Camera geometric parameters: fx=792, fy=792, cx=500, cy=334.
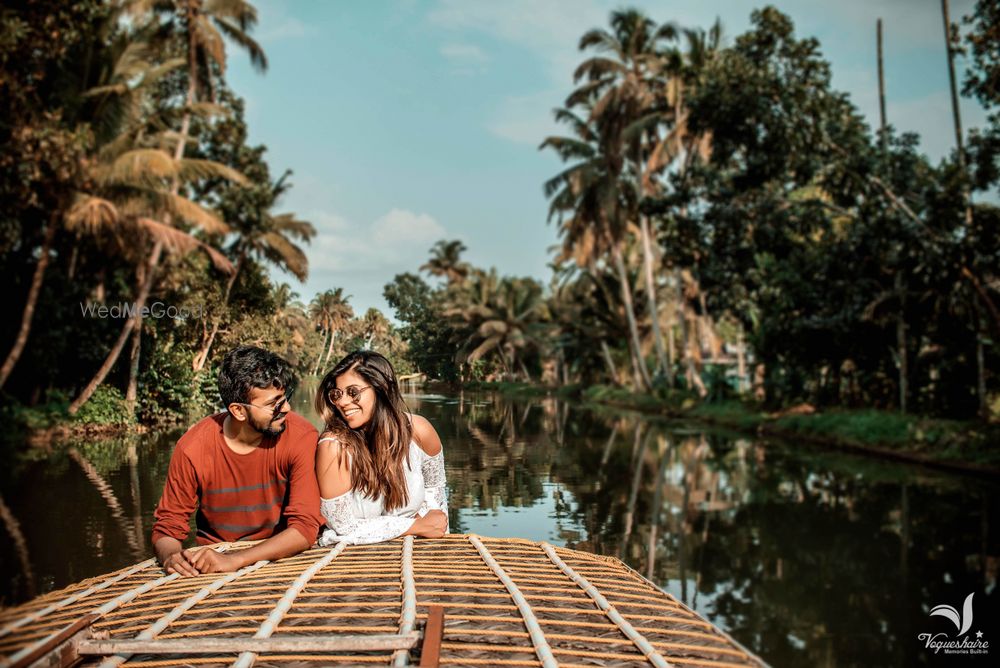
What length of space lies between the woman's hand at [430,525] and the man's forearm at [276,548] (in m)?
0.41

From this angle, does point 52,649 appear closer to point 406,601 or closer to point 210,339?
point 406,601

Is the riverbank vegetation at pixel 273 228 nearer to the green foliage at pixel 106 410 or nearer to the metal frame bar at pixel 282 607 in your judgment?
the green foliage at pixel 106 410

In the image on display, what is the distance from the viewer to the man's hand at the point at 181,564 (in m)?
2.28

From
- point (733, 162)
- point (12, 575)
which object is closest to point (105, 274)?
point (12, 575)

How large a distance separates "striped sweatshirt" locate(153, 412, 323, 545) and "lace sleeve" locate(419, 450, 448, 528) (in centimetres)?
38

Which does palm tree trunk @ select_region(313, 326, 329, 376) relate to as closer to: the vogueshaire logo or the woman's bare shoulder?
the woman's bare shoulder

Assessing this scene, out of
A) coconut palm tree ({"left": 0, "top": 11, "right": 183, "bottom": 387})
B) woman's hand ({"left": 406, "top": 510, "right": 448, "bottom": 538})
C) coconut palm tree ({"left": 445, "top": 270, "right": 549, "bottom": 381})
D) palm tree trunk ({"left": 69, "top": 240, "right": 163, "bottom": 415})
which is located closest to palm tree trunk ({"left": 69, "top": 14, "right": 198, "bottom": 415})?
palm tree trunk ({"left": 69, "top": 240, "right": 163, "bottom": 415})

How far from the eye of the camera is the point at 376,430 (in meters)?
2.48

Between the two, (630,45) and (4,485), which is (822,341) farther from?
(4,485)

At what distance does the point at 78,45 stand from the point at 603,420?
1334 centimetres

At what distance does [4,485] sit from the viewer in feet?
28.1

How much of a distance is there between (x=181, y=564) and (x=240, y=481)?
323mm

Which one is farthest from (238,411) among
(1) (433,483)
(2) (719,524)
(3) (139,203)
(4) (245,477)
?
(3) (139,203)

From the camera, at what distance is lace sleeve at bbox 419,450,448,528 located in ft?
9.00
